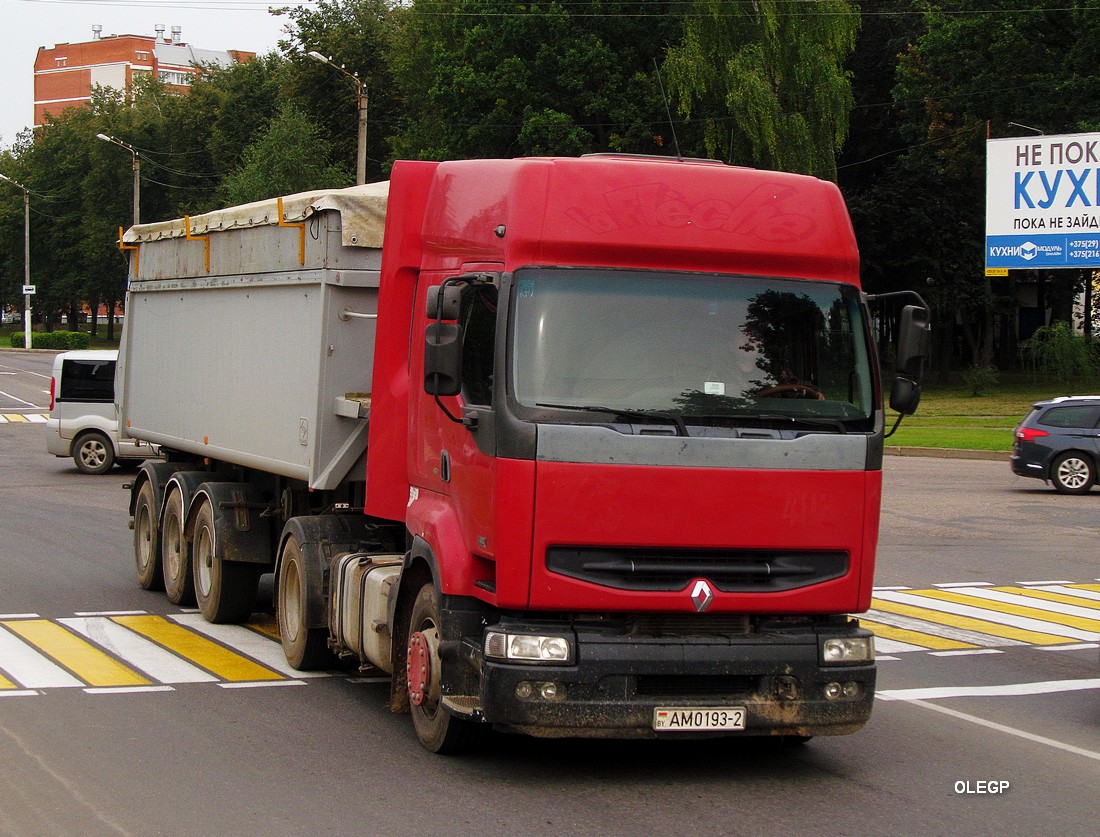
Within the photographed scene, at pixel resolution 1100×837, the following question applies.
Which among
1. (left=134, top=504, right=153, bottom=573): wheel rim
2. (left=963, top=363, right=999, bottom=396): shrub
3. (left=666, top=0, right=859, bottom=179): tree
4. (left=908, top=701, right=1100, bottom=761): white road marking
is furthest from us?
(left=963, top=363, right=999, bottom=396): shrub

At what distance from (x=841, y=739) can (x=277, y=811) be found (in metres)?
3.43

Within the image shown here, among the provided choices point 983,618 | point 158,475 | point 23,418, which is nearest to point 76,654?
point 158,475

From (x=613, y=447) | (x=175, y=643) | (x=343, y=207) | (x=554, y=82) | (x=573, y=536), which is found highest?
(x=554, y=82)

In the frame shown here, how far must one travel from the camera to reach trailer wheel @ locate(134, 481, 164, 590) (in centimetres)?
1366

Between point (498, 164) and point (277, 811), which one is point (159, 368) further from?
point (277, 811)

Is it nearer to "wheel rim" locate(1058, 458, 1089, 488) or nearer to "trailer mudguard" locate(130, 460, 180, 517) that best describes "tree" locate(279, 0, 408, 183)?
"wheel rim" locate(1058, 458, 1089, 488)

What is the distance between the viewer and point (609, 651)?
6.80m

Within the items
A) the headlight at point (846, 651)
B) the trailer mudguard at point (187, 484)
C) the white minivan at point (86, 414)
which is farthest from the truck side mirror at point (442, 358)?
the white minivan at point (86, 414)

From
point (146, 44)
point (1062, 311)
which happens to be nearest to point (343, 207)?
point (1062, 311)

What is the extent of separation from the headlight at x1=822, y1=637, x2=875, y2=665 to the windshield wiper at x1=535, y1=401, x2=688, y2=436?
1.30 m

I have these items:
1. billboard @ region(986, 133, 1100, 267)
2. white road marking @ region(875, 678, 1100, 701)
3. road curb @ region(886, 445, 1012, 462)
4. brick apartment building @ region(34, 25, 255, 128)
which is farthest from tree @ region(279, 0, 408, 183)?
brick apartment building @ region(34, 25, 255, 128)

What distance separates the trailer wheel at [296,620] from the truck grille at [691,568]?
133 inches

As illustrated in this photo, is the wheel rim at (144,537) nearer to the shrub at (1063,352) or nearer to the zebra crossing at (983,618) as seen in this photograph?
the zebra crossing at (983,618)

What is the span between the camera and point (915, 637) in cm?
1175
